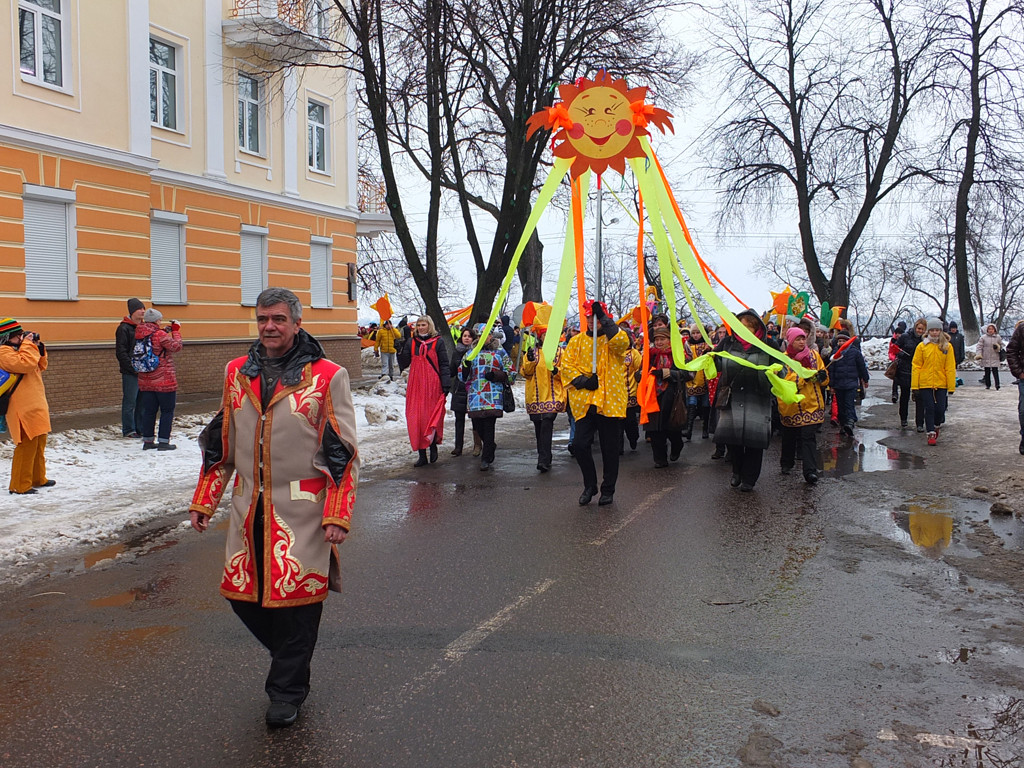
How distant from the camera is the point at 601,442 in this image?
27.6 ft

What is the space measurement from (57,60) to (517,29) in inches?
315

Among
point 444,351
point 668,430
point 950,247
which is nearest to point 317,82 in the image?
point 444,351

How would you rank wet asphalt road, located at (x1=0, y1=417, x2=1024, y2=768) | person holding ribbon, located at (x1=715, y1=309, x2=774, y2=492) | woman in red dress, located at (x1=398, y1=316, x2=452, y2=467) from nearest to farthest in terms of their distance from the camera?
wet asphalt road, located at (x1=0, y1=417, x2=1024, y2=768) → person holding ribbon, located at (x1=715, y1=309, x2=774, y2=492) → woman in red dress, located at (x1=398, y1=316, x2=452, y2=467)

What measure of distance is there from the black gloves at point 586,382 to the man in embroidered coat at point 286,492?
4535 mm

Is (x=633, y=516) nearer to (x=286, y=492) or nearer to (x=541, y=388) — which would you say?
(x=541, y=388)

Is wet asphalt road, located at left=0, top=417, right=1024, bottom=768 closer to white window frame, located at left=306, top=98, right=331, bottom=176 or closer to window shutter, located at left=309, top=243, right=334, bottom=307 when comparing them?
window shutter, located at left=309, top=243, right=334, bottom=307

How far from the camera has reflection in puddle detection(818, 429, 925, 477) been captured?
35.1ft

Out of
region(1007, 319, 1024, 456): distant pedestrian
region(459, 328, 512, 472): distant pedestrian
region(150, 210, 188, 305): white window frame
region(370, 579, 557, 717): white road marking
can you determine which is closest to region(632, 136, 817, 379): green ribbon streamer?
region(459, 328, 512, 472): distant pedestrian

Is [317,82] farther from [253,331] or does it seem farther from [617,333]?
[617,333]

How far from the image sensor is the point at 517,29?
17.6 m

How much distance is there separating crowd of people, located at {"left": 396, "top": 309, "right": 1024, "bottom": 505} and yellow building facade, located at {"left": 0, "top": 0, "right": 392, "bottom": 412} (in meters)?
6.71

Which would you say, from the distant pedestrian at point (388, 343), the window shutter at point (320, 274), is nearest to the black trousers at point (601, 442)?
the window shutter at point (320, 274)

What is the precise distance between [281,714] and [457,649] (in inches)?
42.7

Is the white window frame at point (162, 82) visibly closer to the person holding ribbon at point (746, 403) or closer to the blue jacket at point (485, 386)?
the blue jacket at point (485, 386)
